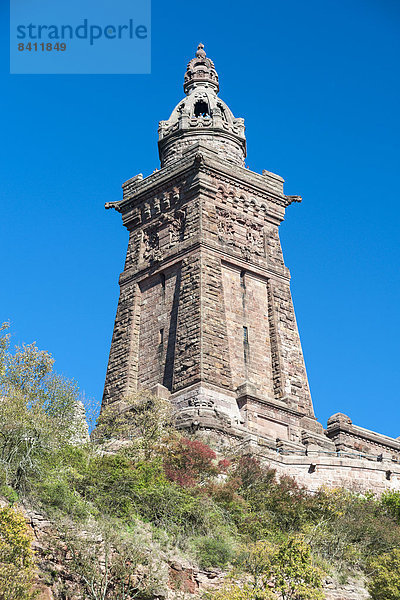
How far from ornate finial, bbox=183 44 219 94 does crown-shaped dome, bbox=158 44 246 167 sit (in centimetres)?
75

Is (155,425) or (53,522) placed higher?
(155,425)

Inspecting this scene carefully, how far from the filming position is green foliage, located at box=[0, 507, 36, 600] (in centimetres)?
2206

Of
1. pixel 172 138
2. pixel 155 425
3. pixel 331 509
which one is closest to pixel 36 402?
pixel 155 425

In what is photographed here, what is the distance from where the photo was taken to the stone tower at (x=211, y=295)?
140 ft

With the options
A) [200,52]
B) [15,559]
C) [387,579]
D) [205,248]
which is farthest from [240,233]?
[15,559]

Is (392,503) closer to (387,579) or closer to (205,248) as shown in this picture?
(387,579)

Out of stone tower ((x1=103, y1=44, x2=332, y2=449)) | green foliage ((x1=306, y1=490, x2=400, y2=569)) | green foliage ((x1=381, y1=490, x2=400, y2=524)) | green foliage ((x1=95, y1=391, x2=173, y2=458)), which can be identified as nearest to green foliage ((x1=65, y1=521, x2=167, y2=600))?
green foliage ((x1=306, y1=490, x2=400, y2=569))

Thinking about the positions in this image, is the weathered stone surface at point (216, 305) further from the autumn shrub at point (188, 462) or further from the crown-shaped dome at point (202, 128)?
the autumn shrub at point (188, 462)

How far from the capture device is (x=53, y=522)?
26406 millimetres

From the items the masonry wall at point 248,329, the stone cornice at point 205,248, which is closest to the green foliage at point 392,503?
the masonry wall at point 248,329

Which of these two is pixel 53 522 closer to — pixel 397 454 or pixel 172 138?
pixel 397 454

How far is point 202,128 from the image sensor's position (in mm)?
52969

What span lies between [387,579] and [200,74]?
37318 millimetres

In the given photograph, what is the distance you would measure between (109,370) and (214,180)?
10.4 metres
